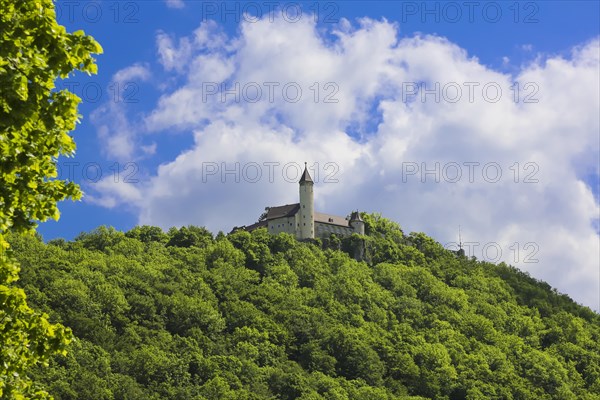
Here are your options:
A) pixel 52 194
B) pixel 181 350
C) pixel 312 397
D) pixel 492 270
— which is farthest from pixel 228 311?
pixel 52 194

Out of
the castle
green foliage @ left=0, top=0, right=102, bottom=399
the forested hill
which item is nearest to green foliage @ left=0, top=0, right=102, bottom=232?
green foliage @ left=0, top=0, right=102, bottom=399

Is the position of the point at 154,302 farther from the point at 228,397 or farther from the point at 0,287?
the point at 0,287

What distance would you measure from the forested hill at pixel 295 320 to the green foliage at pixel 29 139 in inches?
3290

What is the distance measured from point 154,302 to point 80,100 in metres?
114

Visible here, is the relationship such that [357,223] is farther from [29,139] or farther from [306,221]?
[29,139]

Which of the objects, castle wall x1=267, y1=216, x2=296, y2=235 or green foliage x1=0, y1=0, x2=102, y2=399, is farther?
castle wall x1=267, y1=216, x2=296, y2=235

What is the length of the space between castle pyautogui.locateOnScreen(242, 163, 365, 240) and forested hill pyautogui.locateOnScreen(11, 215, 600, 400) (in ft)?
10.2

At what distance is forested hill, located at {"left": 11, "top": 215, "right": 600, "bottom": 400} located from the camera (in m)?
112

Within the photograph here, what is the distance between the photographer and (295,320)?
439ft

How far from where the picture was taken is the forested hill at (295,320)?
112 metres

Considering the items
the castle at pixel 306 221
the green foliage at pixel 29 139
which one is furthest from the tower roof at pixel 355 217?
the green foliage at pixel 29 139

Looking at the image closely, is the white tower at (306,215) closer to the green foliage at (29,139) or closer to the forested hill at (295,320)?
the forested hill at (295,320)

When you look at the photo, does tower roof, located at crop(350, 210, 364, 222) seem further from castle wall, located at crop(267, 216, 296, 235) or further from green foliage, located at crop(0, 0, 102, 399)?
Answer: green foliage, located at crop(0, 0, 102, 399)

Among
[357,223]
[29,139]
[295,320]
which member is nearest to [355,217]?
[357,223]
